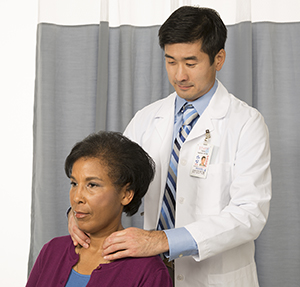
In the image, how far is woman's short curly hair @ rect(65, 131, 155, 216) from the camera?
4.26 ft

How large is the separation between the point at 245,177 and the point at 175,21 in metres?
0.63

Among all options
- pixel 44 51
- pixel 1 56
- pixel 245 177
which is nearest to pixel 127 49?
pixel 44 51

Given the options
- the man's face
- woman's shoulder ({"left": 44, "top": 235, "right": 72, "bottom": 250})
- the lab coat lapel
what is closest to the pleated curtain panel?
the lab coat lapel

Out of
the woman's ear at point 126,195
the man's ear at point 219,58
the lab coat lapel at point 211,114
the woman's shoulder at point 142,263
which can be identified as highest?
the man's ear at point 219,58

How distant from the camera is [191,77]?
1.55m

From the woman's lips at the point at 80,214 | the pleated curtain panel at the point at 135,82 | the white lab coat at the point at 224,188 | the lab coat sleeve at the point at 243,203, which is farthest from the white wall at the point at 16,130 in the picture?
the lab coat sleeve at the point at 243,203

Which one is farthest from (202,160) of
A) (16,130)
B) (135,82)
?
(16,130)

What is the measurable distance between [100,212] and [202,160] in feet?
1.60

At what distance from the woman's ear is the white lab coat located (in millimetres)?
246

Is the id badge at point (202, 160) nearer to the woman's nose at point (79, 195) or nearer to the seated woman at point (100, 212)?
the seated woman at point (100, 212)

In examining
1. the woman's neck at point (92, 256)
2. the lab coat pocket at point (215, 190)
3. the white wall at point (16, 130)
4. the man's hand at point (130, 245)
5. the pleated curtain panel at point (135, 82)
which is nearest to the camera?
the man's hand at point (130, 245)

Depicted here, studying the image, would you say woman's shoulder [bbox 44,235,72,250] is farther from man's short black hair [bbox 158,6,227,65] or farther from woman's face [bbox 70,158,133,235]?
man's short black hair [bbox 158,6,227,65]

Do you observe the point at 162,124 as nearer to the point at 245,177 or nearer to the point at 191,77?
the point at 191,77

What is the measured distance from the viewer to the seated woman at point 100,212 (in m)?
1.24
